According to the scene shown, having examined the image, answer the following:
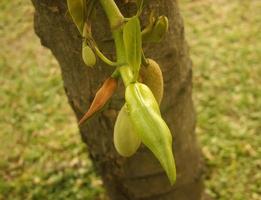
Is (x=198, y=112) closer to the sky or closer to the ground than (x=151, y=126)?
closer to the ground

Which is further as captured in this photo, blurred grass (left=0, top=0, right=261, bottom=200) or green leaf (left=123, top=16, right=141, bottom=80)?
blurred grass (left=0, top=0, right=261, bottom=200)

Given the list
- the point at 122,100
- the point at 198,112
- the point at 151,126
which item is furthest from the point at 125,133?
the point at 198,112

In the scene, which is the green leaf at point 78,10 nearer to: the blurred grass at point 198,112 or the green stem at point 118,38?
the green stem at point 118,38

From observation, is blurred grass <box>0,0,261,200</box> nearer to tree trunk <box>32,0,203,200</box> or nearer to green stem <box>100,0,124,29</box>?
tree trunk <box>32,0,203,200</box>

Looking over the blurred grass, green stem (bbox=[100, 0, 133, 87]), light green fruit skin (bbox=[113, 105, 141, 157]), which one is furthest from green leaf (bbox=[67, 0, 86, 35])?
the blurred grass

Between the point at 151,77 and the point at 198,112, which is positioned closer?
the point at 151,77

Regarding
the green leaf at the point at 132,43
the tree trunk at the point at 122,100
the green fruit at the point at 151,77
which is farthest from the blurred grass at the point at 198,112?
the green leaf at the point at 132,43

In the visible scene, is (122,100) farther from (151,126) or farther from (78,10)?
(151,126)
